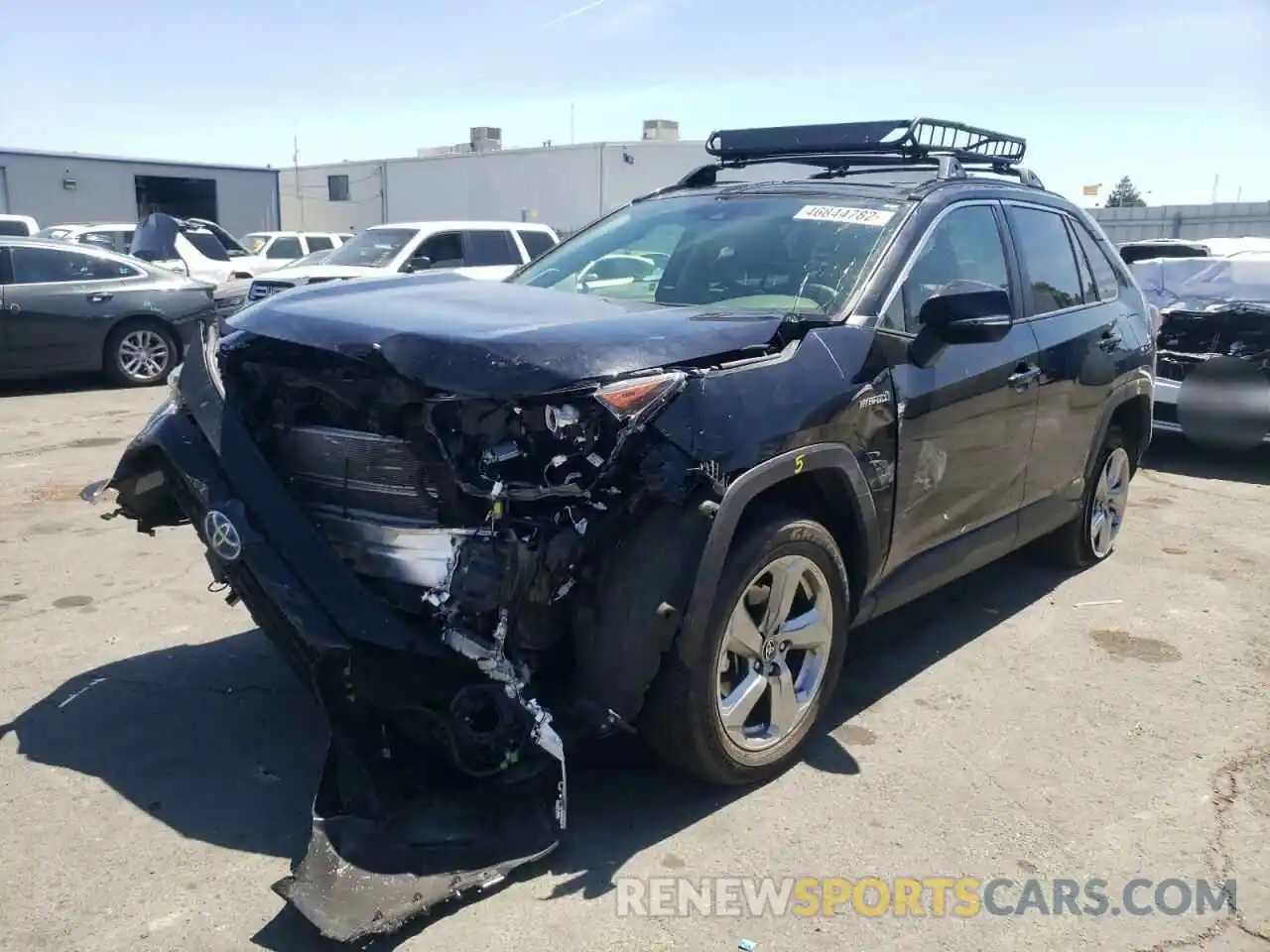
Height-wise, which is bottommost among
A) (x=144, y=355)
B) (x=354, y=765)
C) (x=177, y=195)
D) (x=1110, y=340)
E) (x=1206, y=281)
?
(x=354, y=765)

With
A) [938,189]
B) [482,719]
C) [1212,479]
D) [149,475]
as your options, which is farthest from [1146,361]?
[149,475]

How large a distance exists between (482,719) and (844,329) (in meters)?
1.75


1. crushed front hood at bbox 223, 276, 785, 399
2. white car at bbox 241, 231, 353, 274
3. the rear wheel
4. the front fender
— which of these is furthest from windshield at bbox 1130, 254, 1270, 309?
white car at bbox 241, 231, 353, 274

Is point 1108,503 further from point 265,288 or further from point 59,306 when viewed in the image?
point 59,306

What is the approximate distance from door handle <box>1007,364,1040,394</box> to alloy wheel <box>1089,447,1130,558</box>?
140 centimetres

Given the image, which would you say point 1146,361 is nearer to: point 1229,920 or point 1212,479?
point 1212,479

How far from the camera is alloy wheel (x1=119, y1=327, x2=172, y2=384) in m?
11.5

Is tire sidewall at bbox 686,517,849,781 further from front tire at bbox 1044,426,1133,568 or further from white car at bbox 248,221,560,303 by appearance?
white car at bbox 248,221,560,303

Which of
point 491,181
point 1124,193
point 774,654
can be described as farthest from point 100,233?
point 1124,193

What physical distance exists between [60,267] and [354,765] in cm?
1010

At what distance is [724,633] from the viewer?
10.4ft

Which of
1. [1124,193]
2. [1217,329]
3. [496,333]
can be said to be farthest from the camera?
[1124,193]

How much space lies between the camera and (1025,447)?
4.64m

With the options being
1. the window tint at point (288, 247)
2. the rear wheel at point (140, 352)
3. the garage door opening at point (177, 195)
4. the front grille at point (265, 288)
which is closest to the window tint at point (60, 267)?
the rear wheel at point (140, 352)
